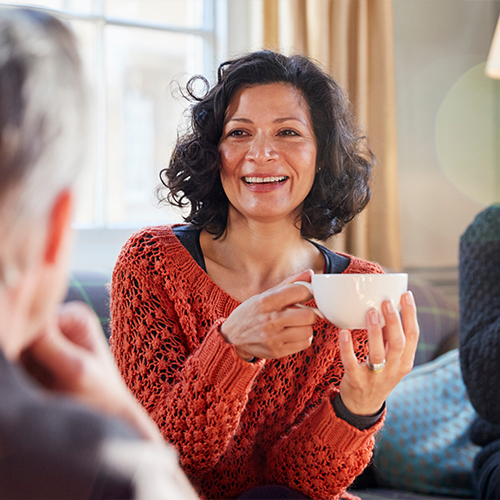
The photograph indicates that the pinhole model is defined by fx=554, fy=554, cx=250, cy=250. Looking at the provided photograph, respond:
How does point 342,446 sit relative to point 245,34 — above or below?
below

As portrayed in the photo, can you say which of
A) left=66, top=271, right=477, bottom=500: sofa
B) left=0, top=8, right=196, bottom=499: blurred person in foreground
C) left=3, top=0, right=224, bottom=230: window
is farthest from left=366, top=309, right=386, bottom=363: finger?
left=3, top=0, right=224, bottom=230: window

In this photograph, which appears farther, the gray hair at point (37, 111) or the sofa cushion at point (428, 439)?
the sofa cushion at point (428, 439)

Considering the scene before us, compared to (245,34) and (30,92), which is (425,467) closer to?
(30,92)

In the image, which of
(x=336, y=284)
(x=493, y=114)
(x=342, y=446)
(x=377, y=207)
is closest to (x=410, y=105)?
(x=493, y=114)

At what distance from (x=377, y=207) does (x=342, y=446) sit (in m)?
1.30

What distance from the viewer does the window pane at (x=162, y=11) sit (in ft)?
6.26

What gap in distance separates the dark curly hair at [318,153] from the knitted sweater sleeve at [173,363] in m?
0.13

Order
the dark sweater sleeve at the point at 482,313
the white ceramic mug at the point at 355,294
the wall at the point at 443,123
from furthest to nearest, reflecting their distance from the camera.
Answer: the wall at the point at 443,123 < the dark sweater sleeve at the point at 482,313 < the white ceramic mug at the point at 355,294

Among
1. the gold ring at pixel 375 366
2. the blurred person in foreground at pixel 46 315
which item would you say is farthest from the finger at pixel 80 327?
the gold ring at pixel 375 366

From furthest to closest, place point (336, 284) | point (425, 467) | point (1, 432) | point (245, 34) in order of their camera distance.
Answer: point (245, 34)
point (425, 467)
point (336, 284)
point (1, 432)

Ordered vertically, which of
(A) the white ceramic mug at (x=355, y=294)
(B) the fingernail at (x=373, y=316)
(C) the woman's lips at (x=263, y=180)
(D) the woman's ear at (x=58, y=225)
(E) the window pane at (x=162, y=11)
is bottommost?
(B) the fingernail at (x=373, y=316)

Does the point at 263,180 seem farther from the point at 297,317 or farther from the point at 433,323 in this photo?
the point at 433,323

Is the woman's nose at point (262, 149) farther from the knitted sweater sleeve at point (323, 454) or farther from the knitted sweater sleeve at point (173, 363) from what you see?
the knitted sweater sleeve at point (323, 454)

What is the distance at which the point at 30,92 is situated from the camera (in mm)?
231
